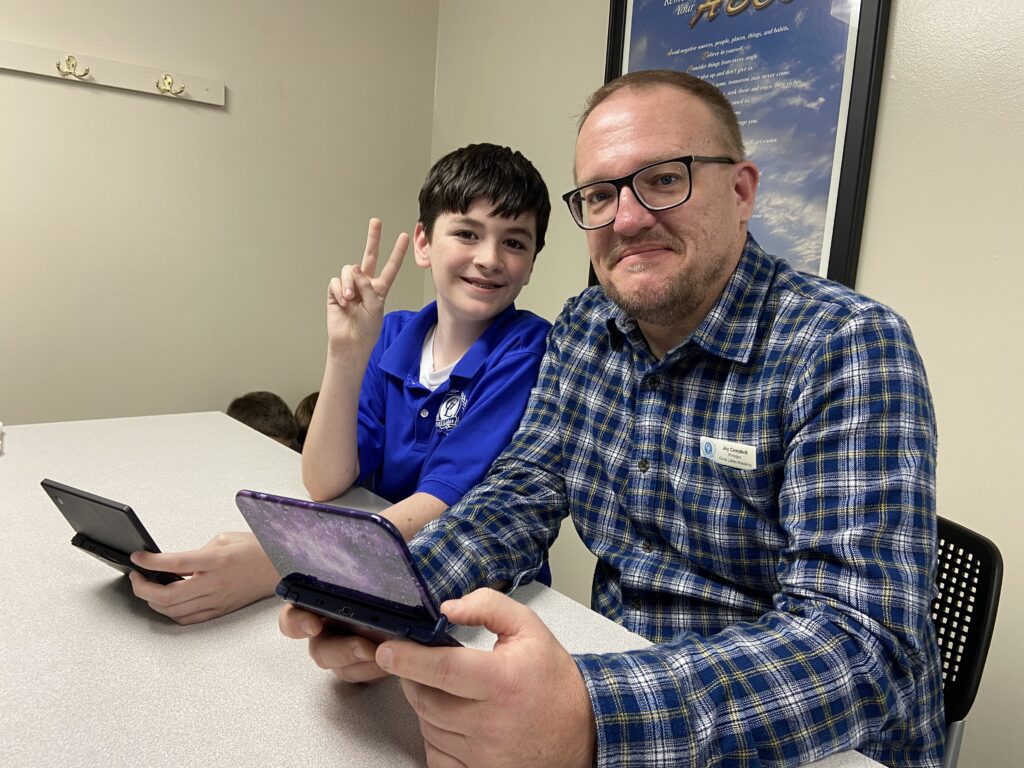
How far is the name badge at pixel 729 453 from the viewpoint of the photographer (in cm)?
89

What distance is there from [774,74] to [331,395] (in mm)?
1346

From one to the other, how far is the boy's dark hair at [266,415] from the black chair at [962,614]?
2.08m

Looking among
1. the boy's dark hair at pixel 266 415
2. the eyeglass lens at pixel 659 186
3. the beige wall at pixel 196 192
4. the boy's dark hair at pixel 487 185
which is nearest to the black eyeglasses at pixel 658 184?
the eyeglass lens at pixel 659 186

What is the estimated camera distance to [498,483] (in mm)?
1068

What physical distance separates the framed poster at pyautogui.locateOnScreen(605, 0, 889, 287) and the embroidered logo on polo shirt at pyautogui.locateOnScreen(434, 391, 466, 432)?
97 cm

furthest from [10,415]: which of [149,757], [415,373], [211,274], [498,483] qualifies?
[149,757]

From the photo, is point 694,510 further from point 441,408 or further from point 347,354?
point 347,354

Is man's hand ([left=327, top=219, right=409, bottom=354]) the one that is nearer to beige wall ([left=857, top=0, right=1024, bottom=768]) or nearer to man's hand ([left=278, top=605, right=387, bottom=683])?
man's hand ([left=278, top=605, right=387, bottom=683])

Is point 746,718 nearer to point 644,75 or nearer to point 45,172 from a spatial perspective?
point 644,75

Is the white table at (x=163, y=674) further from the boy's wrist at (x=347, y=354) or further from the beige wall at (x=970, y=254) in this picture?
the beige wall at (x=970, y=254)

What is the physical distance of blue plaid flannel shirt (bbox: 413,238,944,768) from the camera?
628 mm

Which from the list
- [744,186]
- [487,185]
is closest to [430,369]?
[487,185]

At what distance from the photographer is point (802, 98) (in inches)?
67.9

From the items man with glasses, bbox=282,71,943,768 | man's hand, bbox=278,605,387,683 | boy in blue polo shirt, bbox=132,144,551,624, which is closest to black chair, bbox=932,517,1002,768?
man with glasses, bbox=282,71,943,768
